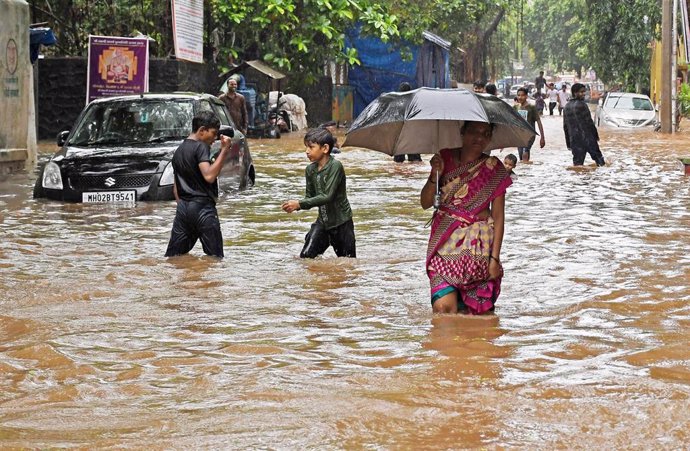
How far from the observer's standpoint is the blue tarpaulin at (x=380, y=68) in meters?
40.4

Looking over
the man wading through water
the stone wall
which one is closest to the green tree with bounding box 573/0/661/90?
the stone wall

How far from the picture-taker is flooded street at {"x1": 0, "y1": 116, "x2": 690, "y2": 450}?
506 cm

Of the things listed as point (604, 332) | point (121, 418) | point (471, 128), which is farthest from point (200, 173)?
point (121, 418)

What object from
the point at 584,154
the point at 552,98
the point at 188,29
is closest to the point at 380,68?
the point at 188,29

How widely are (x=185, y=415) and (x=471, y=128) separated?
2.56 metres

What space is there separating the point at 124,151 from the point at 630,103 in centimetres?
2735

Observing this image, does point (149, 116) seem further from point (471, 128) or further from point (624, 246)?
point (471, 128)

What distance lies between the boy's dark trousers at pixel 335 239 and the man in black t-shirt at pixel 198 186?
74 cm

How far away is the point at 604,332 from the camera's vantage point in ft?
23.4

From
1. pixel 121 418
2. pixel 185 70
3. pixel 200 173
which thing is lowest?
pixel 121 418

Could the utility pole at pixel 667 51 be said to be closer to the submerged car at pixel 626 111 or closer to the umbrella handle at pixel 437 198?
the submerged car at pixel 626 111

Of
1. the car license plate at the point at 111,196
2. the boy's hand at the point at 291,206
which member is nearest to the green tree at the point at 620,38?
the car license plate at the point at 111,196

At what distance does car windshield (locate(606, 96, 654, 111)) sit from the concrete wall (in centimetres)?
2308

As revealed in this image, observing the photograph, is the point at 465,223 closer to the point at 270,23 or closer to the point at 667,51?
the point at 270,23
